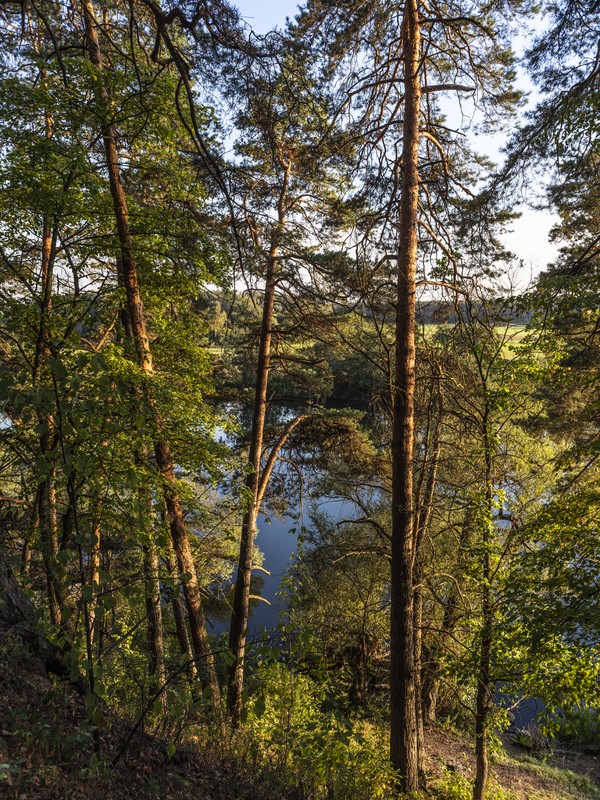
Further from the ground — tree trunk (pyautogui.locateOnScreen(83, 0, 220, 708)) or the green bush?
tree trunk (pyautogui.locateOnScreen(83, 0, 220, 708))

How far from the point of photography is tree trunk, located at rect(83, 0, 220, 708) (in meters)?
5.37

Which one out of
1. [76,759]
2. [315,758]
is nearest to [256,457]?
[315,758]

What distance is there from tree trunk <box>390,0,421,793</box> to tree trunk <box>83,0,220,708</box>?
2.31 meters

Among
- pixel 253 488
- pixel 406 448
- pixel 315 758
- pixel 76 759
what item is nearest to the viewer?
pixel 76 759

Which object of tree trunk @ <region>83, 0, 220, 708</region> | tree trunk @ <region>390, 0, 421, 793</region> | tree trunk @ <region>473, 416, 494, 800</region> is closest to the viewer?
tree trunk @ <region>83, 0, 220, 708</region>

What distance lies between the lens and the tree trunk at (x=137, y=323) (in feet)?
17.6

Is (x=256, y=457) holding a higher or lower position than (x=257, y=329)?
lower

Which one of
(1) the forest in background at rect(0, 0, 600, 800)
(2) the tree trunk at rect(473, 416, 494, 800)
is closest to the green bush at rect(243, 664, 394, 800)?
(1) the forest in background at rect(0, 0, 600, 800)

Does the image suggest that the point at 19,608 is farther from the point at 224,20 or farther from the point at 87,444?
the point at 224,20

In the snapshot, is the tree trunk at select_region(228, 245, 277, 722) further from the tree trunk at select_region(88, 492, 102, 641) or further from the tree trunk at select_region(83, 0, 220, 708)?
the tree trunk at select_region(88, 492, 102, 641)

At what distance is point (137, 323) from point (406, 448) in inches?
154

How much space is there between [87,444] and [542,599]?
4.66m

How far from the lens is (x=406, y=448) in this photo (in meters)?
6.17

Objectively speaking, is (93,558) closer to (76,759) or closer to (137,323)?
(76,759)
